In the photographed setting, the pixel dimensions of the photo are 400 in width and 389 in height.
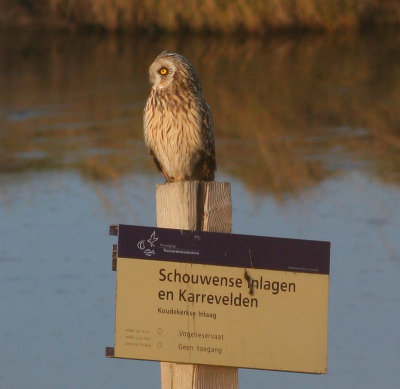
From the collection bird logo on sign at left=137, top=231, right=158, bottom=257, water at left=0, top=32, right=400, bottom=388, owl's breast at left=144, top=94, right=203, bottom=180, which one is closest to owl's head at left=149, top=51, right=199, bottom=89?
owl's breast at left=144, top=94, right=203, bottom=180

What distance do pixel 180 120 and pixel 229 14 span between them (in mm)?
16939

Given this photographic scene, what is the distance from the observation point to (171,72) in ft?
20.1

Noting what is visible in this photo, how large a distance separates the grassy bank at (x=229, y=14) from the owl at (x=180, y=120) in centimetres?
1614

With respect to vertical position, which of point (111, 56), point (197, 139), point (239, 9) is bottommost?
point (197, 139)

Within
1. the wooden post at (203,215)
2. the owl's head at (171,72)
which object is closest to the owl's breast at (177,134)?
the owl's head at (171,72)

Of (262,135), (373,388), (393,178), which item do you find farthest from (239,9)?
(373,388)

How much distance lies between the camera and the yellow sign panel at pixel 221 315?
13.0 ft

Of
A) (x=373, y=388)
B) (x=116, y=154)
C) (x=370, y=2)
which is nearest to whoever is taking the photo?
(x=373, y=388)

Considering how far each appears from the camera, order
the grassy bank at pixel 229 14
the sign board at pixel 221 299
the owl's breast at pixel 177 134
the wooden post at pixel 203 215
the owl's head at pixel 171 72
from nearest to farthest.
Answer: the sign board at pixel 221 299 < the wooden post at pixel 203 215 < the owl's head at pixel 171 72 < the owl's breast at pixel 177 134 < the grassy bank at pixel 229 14

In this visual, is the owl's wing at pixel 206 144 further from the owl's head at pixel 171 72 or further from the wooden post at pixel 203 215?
the wooden post at pixel 203 215

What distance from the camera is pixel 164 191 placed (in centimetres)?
424

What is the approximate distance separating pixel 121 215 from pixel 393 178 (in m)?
2.98

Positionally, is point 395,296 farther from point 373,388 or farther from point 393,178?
point 393,178

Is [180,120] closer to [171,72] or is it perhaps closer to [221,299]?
[171,72]
